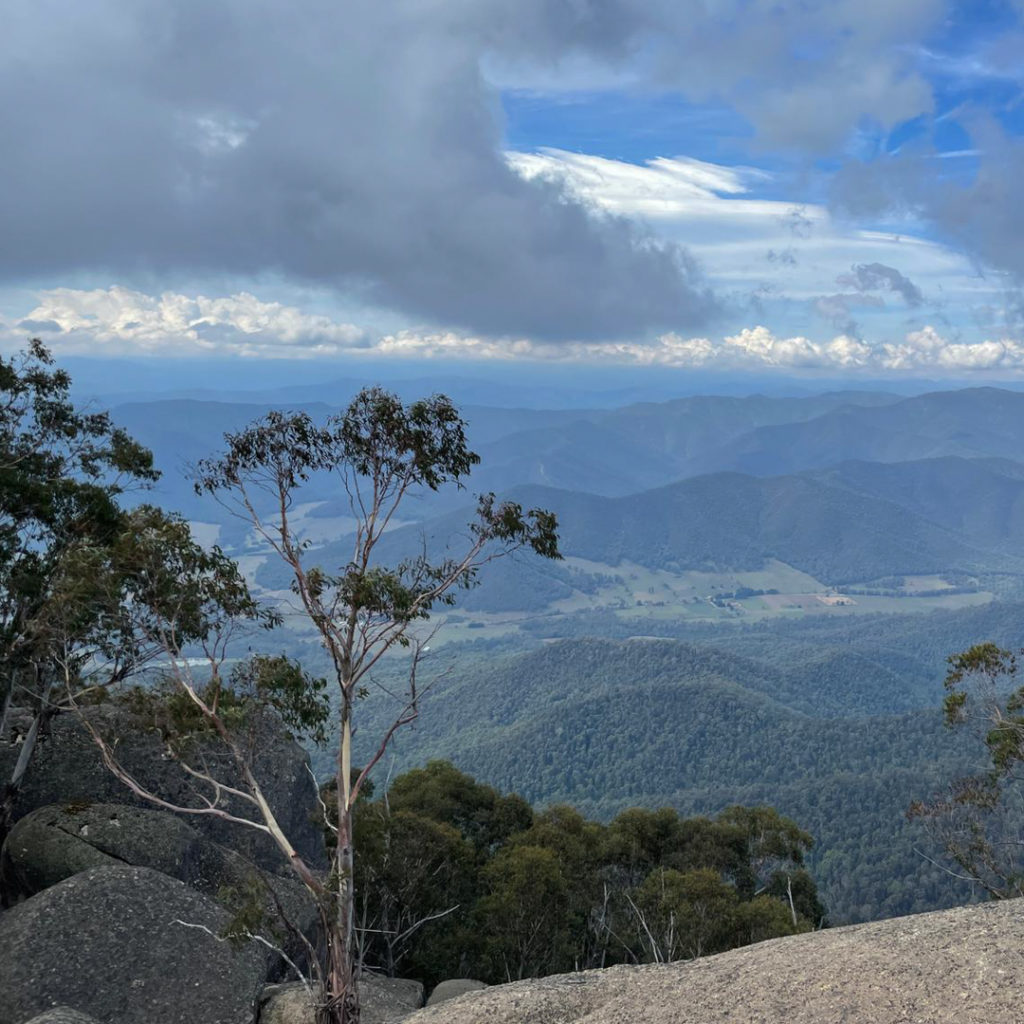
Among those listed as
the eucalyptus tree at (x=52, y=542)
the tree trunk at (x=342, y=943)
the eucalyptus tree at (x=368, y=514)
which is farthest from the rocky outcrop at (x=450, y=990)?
the eucalyptus tree at (x=52, y=542)

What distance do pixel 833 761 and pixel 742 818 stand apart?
12611 centimetres

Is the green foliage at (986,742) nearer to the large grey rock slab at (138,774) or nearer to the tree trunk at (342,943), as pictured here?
the tree trunk at (342,943)

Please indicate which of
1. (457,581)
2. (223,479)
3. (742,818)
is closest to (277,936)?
(457,581)

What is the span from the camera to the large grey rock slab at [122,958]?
16.6m

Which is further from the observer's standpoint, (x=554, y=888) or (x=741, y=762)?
(x=741, y=762)

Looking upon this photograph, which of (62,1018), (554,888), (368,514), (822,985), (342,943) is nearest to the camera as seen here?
(822,985)

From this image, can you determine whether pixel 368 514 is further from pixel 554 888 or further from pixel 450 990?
pixel 554 888

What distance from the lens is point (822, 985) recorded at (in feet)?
37.7

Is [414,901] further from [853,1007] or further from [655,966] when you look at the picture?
[853,1007]

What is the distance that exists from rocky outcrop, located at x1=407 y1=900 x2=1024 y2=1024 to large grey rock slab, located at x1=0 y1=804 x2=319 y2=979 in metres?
8.44

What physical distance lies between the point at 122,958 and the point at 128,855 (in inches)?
174

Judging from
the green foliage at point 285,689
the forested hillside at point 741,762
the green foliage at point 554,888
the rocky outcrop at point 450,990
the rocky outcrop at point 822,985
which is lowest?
the forested hillside at point 741,762

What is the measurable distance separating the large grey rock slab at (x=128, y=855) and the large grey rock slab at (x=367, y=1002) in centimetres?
153

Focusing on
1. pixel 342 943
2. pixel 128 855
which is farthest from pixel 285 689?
pixel 128 855
